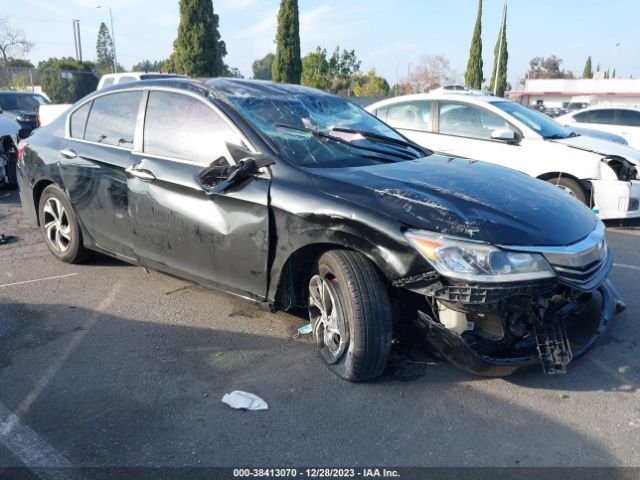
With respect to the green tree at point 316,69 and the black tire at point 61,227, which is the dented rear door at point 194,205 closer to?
the black tire at point 61,227

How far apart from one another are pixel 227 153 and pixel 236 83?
0.86m

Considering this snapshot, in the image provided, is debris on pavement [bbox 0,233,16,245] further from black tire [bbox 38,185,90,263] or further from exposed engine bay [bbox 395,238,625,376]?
exposed engine bay [bbox 395,238,625,376]

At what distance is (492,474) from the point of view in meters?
2.44

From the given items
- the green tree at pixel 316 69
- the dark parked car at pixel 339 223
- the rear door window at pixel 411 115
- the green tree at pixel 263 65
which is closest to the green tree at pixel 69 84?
the green tree at pixel 316 69

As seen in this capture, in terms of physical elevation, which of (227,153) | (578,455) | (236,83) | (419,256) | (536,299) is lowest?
(578,455)

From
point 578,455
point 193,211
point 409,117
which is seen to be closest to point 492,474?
point 578,455

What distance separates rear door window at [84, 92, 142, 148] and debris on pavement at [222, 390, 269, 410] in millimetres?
2160

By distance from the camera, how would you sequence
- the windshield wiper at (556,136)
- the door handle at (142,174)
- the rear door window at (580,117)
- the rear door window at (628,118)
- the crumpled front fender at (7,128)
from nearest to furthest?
the door handle at (142,174) < the windshield wiper at (556,136) < the crumpled front fender at (7,128) < the rear door window at (628,118) < the rear door window at (580,117)

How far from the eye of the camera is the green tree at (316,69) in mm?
41719

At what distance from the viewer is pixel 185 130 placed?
12.8 feet

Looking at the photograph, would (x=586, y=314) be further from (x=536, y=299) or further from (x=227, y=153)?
(x=227, y=153)

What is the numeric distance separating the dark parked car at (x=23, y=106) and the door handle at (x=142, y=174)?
12572 millimetres

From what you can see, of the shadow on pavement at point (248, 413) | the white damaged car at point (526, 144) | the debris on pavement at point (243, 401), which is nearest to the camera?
the shadow on pavement at point (248, 413)

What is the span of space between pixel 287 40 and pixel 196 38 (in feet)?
18.3
